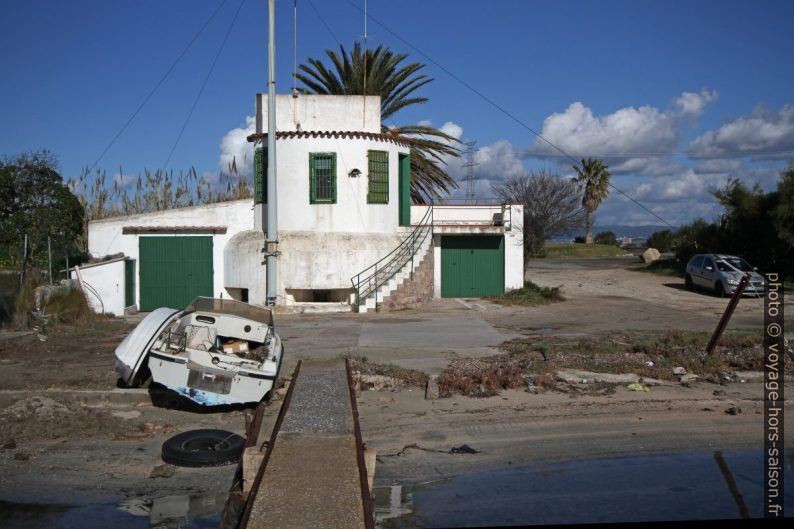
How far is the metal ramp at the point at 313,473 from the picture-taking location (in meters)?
6.24

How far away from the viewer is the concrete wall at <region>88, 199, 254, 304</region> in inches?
969

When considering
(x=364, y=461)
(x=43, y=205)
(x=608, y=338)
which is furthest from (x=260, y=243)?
(x=364, y=461)

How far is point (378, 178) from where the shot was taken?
983 inches

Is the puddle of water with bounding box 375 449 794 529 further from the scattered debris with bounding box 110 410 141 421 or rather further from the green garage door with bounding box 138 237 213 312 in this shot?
the green garage door with bounding box 138 237 213 312

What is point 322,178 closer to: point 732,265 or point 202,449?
point 202,449

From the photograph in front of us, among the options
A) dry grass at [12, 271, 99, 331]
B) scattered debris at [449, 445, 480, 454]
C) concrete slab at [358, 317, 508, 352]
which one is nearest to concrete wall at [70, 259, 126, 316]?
dry grass at [12, 271, 99, 331]

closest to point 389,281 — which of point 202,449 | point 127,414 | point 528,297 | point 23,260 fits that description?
point 528,297

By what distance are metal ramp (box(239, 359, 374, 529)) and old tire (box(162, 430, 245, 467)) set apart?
28.9 inches

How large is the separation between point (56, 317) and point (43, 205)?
3.75 metres

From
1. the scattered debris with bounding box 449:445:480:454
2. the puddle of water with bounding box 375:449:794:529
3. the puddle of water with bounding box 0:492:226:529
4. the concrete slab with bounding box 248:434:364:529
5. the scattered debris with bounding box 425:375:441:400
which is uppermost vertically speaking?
the concrete slab with bounding box 248:434:364:529

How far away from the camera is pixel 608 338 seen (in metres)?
17.4

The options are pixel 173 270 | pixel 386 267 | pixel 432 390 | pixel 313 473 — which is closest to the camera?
pixel 313 473

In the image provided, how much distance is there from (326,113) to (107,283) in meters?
8.81

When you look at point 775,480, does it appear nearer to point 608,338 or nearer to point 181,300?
point 608,338
